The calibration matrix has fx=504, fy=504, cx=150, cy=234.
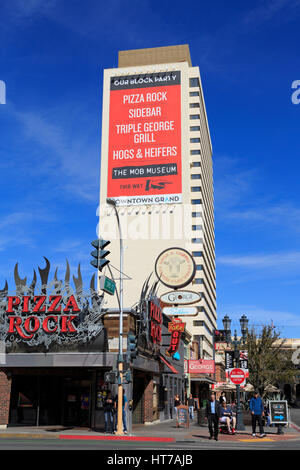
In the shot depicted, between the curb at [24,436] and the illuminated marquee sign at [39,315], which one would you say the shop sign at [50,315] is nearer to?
the illuminated marquee sign at [39,315]

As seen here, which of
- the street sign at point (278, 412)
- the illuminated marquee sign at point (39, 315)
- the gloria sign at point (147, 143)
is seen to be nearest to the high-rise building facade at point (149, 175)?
the gloria sign at point (147, 143)

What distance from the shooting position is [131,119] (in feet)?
311

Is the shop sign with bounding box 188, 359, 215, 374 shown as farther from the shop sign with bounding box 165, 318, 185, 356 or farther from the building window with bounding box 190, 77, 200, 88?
the building window with bounding box 190, 77, 200, 88

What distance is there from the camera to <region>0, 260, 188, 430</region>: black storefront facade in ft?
86.1

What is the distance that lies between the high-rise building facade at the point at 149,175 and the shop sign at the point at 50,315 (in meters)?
60.3

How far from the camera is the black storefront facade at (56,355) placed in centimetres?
2623

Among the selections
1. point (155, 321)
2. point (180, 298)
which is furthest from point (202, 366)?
point (155, 321)

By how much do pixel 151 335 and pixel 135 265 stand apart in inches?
2373

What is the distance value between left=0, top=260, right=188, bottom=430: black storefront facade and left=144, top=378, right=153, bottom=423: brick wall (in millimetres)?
3632

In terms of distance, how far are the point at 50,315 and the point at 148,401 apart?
30.2ft

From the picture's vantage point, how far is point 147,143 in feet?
303

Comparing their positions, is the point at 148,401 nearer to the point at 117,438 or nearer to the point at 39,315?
the point at 39,315
